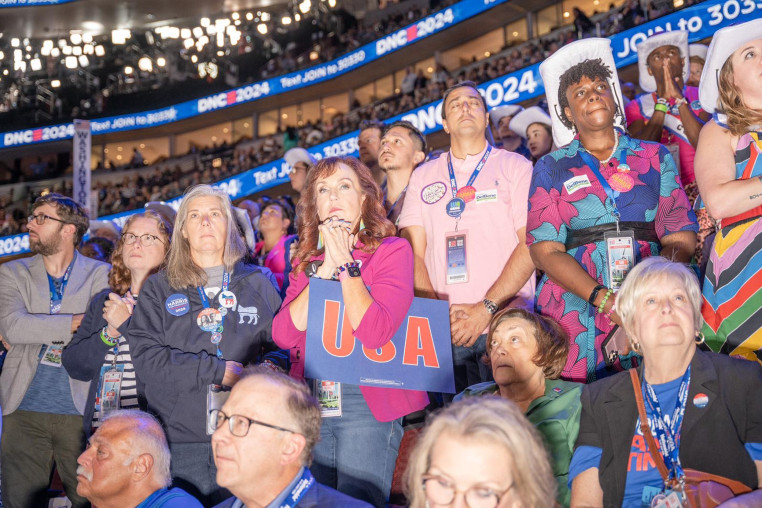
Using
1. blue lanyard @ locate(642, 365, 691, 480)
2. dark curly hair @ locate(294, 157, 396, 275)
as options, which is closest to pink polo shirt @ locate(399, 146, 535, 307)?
dark curly hair @ locate(294, 157, 396, 275)

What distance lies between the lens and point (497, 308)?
326 centimetres

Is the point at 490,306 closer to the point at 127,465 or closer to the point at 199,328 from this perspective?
the point at 199,328

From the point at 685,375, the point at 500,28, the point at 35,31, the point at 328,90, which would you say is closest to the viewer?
the point at 685,375

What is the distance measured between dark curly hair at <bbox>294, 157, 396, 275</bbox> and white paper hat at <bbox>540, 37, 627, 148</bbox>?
101 centimetres

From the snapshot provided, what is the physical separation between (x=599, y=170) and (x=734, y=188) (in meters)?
0.67

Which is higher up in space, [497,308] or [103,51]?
[103,51]

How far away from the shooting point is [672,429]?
2246 millimetres

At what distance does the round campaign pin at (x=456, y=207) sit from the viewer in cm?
353

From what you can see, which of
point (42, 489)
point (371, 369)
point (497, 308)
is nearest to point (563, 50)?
point (497, 308)

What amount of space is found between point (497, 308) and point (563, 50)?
129 centimetres

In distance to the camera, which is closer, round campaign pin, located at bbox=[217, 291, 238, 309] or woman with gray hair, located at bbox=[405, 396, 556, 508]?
woman with gray hair, located at bbox=[405, 396, 556, 508]

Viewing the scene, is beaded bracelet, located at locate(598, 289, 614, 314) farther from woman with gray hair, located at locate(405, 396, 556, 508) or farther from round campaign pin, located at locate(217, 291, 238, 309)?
round campaign pin, located at locate(217, 291, 238, 309)

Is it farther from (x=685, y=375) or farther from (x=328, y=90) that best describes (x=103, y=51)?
(x=685, y=375)

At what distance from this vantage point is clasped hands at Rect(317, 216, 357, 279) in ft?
9.32
